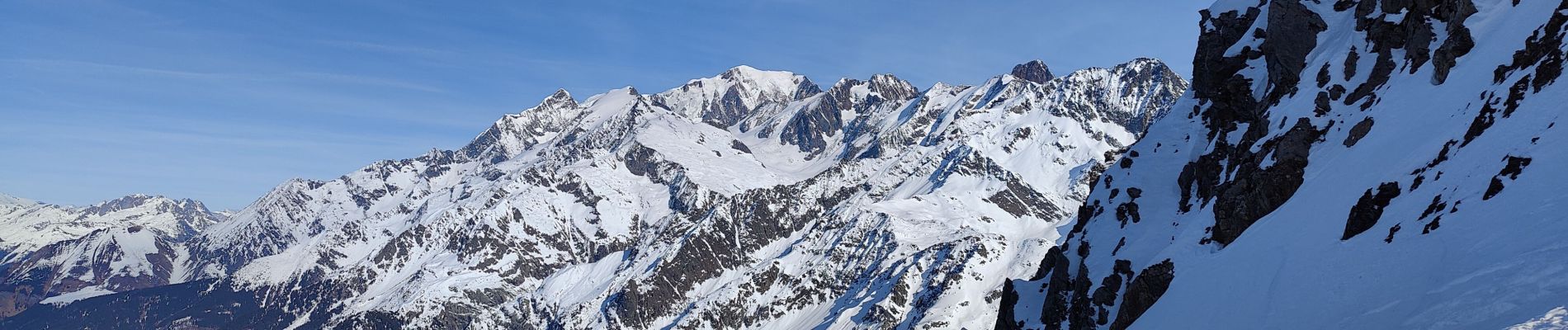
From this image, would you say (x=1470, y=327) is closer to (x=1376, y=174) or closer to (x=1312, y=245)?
(x=1312, y=245)

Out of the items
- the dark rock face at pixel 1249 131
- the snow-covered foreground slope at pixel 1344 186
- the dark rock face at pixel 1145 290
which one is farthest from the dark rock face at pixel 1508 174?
the dark rock face at pixel 1145 290

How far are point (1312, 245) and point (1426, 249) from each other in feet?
32.5

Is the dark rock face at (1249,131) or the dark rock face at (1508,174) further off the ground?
the dark rock face at (1249,131)

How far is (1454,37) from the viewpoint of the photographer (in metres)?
62.0

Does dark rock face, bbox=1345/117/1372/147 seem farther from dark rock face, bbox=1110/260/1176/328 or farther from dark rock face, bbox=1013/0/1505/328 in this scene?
dark rock face, bbox=1110/260/1176/328

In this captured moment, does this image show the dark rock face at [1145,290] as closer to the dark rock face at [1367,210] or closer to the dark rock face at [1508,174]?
the dark rock face at [1367,210]

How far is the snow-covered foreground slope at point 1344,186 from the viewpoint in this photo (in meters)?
38.1

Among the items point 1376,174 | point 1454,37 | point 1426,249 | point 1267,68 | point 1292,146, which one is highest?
point 1267,68

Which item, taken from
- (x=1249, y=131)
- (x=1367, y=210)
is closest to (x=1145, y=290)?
(x=1249, y=131)

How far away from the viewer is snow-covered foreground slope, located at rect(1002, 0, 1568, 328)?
38.1 metres

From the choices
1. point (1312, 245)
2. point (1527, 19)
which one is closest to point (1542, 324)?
point (1312, 245)

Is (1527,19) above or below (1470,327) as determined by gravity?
above

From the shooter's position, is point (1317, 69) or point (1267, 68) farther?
point (1267, 68)

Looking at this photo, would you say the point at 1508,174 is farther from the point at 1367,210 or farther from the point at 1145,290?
the point at 1145,290
